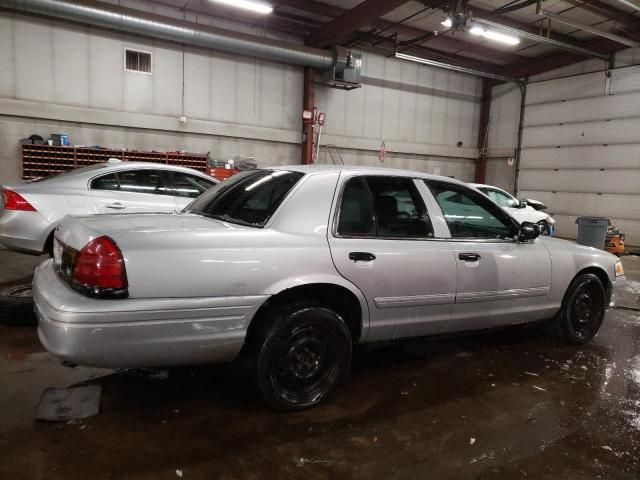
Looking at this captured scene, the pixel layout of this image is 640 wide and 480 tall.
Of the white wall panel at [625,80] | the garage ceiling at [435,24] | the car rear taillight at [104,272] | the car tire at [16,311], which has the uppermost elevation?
the garage ceiling at [435,24]

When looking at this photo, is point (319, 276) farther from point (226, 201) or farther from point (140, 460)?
point (140, 460)

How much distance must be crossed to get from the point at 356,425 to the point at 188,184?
173 inches

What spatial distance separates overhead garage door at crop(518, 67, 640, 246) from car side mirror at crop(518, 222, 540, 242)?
1203 centimetres

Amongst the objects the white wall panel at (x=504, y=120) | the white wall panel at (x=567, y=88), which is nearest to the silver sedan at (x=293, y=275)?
the white wall panel at (x=567, y=88)

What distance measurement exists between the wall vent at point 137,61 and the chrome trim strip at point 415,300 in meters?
10.1

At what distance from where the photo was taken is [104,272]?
6.91ft

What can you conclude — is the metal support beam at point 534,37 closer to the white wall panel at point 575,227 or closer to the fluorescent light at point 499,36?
the fluorescent light at point 499,36

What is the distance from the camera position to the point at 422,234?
304 cm

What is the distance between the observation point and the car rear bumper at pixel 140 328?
2061 millimetres

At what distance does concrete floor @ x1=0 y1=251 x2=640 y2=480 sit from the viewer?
6.99 feet

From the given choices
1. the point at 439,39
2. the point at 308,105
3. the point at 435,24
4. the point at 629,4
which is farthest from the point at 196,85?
the point at 629,4

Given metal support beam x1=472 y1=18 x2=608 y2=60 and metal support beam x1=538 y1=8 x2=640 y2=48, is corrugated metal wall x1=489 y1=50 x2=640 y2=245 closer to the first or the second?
metal support beam x1=472 y1=18 x2=608 y2=60

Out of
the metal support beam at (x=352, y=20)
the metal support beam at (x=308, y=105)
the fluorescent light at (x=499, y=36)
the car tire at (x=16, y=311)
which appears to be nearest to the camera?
the car tire at (x=16, y=311)

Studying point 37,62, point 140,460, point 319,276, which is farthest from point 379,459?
point 37,62
